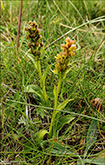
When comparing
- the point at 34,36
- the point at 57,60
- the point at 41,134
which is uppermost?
the point at 34,36

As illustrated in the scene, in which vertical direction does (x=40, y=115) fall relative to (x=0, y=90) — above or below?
below

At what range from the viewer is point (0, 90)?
1169mm

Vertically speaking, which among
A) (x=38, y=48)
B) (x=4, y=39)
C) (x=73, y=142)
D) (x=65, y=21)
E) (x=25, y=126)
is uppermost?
(x=65, y=21)

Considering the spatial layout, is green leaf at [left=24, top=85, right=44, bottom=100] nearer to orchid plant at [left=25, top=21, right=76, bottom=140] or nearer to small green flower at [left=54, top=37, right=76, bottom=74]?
orchid plant at [left=25, top=21, right=76, bottom=140]

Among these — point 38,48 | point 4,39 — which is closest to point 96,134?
point 38,48

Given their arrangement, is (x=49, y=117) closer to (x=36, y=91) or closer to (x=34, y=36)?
(x=36, y=91)

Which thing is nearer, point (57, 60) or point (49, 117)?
point (57, 60)

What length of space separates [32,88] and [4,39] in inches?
34.3

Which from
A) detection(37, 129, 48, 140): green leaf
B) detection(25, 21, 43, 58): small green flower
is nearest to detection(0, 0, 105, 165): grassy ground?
detection(37, 129, 48, 140): green leaf

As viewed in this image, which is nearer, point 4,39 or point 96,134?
point 96,134

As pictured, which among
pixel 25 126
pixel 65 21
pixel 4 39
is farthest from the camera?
pixel 65 21

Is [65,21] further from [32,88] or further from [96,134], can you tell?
[96,134]

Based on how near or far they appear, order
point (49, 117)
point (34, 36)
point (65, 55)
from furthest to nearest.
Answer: point (49, 117)
point (34, 36)
point (65, 55)

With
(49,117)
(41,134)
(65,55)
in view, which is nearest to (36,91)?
(49,117)
